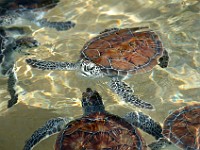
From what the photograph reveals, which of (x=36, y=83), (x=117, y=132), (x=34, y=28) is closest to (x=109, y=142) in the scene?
(x=117, y=132)

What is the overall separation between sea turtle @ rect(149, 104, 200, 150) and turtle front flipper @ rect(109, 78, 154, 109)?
50 cm

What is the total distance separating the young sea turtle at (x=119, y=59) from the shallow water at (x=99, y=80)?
0.57 feet

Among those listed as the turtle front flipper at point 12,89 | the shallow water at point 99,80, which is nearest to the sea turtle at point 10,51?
the turtle front flipper at point 12,89

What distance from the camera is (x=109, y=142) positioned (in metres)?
4.09

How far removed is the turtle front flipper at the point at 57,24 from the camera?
7125mm

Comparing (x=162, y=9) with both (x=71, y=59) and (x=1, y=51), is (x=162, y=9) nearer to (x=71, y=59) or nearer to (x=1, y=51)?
(x=71, y=59)

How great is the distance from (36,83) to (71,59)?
2.96 ft

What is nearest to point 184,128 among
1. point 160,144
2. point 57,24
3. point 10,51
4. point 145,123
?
point 160,144

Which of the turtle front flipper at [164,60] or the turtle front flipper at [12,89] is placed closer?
the turtle front flipper at [12,89]

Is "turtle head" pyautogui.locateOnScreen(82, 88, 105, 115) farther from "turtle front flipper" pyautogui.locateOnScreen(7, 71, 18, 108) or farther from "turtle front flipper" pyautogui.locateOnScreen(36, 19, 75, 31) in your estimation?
"turtle front flipper" pyautogui.locateOnScreen(36, 19, 75, 31)

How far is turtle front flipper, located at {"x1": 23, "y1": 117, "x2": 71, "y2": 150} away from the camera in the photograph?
461 centimetres

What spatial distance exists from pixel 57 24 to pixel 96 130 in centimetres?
364

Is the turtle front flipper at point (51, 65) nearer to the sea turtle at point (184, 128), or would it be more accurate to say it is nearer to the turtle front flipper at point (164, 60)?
the turtle front flipper at point (164, 60)

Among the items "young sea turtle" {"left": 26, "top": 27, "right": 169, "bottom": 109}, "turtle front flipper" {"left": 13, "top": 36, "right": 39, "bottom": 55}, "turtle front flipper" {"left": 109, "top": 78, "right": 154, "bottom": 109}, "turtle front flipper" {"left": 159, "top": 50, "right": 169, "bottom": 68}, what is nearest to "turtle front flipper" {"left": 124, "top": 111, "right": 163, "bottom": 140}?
"turtle front flipper" {"left": 109, "top": 78, "right": 154, "bottom": 109}
